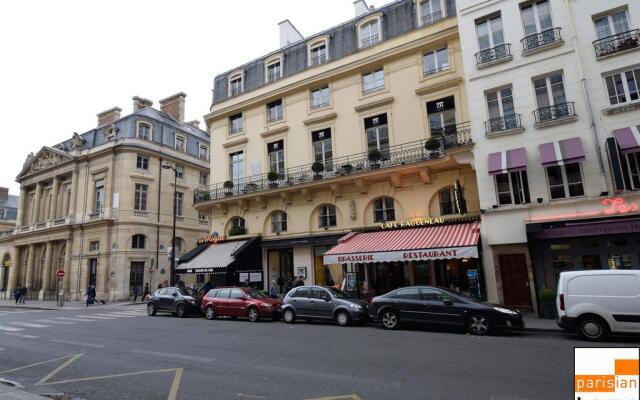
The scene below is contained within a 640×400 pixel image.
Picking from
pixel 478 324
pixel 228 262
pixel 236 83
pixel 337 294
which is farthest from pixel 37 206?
pixel 478 324

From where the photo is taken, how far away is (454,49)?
59.9 feet

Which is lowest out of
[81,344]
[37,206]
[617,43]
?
[81,344]

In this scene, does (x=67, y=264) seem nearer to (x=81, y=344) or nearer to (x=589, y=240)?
(x=81, y=344)

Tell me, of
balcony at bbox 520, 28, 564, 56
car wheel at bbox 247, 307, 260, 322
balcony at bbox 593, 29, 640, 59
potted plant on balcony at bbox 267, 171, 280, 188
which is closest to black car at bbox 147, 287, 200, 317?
car wheel at bbox 247, 307, 260, 322

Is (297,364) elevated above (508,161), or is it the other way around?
(508,161)

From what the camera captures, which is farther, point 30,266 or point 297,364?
point 30,266

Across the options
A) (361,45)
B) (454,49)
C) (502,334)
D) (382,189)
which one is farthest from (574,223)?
(361,45)

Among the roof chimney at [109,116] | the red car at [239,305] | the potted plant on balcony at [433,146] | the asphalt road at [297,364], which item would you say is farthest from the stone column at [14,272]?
the potted plant on balcony at [433,146]

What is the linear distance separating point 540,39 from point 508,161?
5.34m

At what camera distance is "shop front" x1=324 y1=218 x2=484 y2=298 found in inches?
578

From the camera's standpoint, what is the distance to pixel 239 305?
15.9m

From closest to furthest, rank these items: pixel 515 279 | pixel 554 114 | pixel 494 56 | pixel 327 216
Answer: pixel 554 114 < pixel 515 279 < pixel 494 56 < pixel 327 216

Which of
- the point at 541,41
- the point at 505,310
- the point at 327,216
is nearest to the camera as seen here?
the point at 505,310

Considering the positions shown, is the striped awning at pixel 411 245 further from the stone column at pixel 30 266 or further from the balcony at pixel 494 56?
the stone column at pixel 30 266
